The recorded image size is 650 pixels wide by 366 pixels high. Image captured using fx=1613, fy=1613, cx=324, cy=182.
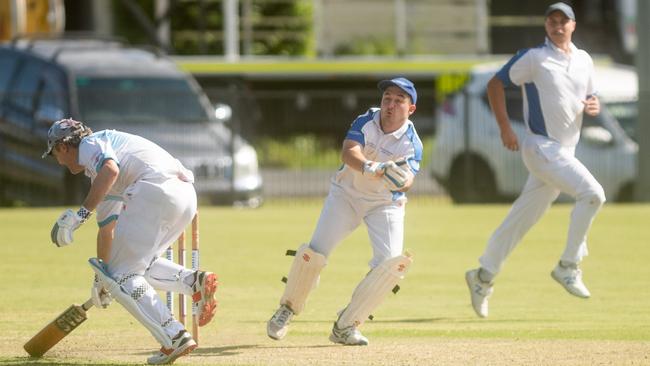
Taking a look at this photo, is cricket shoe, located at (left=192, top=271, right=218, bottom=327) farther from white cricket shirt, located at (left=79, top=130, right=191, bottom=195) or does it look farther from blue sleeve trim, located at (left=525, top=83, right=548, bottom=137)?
blue sleeve trim, located at (left=525, top=83, right=548, bottom=137)

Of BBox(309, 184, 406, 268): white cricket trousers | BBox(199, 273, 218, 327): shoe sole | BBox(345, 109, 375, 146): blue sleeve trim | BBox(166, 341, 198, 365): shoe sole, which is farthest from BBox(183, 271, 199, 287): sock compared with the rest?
BBox(345, 109, 375, 146): blue sleeve trim

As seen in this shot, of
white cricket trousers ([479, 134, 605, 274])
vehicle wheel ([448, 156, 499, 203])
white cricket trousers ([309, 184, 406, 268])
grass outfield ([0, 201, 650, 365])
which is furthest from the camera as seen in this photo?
vehicle wheel ([448, 156, 499, 203])

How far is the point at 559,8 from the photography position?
11648 millimetres

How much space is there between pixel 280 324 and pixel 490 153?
14974mm

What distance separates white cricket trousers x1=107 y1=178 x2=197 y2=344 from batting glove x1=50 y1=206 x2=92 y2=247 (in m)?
0.25

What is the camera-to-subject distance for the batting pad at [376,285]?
32.0 ft

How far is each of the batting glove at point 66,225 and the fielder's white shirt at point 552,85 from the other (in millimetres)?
4064

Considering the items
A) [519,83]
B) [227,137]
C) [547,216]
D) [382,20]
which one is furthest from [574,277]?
[382,20]

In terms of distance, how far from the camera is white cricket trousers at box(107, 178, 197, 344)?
355 inches

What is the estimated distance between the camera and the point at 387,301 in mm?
13359

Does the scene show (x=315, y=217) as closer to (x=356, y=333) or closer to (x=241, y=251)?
(x=241, y=251)

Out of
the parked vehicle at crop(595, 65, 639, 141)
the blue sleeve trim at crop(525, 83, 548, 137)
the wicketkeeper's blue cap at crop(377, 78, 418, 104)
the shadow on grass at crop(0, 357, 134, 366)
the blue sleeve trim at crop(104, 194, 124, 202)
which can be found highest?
the wicketkeeper's blue cap at crop(377, 78, 418, 104)

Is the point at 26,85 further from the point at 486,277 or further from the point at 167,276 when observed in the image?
the point at 167,276

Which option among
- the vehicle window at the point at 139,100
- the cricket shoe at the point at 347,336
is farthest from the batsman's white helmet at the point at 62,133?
the vehicle window at the point at 139,100
